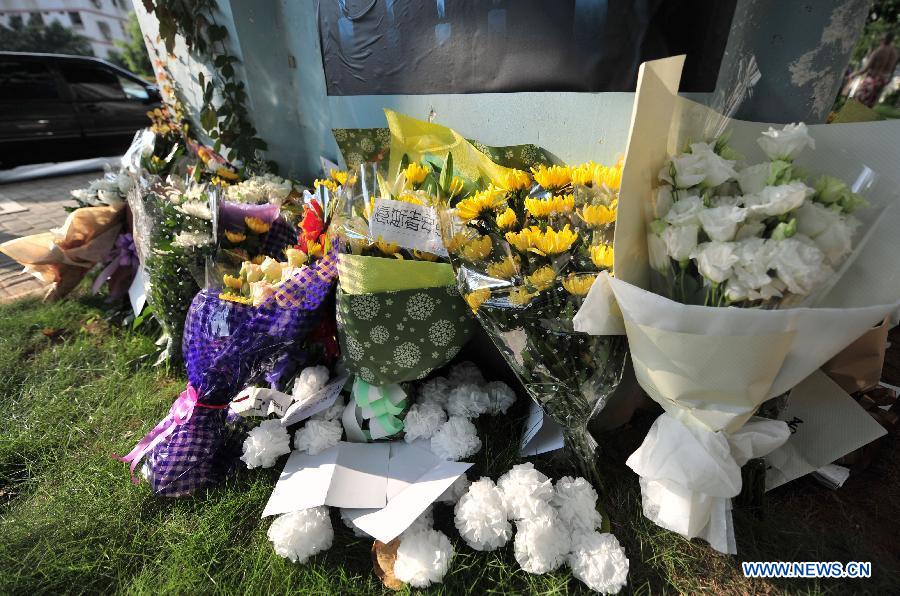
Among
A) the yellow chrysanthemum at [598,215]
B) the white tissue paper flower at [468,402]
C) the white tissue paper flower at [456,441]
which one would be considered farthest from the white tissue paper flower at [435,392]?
the yellow chrysanthemum at [598,215]

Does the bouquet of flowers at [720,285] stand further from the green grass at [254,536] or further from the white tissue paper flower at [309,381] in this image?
the white tissue paper flower at [309,381]

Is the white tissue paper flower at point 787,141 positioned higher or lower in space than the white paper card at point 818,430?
higher

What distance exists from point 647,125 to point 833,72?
2.46 ft

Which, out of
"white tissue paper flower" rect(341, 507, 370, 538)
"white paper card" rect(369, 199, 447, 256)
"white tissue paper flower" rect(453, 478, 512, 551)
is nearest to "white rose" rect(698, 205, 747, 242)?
"white paper card" rect(369, 199, 447, 256)

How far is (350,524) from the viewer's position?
1.57 metres

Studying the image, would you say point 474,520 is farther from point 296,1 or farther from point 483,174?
point 296,1

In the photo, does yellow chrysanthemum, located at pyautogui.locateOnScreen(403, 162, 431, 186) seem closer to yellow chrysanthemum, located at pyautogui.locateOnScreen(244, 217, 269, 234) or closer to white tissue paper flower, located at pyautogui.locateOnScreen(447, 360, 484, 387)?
white tissue paper flower, located at pyautogui.locateOnScreen(447, 360, 484, 387)

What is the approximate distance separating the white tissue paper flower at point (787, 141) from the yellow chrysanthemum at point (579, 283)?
0.49 metres

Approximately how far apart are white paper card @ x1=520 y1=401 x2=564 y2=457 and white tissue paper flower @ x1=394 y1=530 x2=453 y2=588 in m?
0.47

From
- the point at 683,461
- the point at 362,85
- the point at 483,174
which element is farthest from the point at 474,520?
the point at 362,85

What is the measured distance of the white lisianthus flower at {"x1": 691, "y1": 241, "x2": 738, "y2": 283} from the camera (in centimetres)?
97

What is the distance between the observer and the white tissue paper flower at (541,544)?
53.1 inches

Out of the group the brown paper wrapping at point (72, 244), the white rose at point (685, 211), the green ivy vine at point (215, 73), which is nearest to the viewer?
the white rose at point (685, 211)

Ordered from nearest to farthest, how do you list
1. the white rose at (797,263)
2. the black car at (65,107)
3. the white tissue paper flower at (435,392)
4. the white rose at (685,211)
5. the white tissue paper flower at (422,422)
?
the white rose at (797,263) < the white rose at (685,211) < the white tissue paper flower at (422,422) < the white tissue paper flower at (435,392) < the black car at (65,107)
